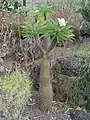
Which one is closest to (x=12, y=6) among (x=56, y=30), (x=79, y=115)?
(x=56, y=30)

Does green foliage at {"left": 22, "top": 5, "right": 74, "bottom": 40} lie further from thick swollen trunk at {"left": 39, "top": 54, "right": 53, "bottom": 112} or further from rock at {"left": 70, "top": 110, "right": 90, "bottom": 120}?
rock at {"left": 70, "top": 110, "right": 90, "bottom": 120}

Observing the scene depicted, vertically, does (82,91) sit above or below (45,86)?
below

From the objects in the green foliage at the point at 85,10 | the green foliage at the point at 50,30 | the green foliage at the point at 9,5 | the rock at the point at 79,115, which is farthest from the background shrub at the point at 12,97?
the green foliage at the point at 9,5

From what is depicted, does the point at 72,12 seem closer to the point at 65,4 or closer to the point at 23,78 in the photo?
the point at 65,4

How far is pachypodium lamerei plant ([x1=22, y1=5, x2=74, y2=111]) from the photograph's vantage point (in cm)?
454

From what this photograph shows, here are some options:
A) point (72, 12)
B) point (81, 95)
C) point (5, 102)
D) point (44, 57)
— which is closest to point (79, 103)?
point (81, 95)

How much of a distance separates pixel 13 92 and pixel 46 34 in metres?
0.91

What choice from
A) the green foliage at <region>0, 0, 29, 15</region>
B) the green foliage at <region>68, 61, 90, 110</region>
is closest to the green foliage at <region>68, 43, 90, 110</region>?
the green foliage at <region>68, 61, 90, 110</region>

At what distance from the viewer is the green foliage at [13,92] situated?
4375 millimetres

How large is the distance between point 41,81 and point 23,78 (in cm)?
30

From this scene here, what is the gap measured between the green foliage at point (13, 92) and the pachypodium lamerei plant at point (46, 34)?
0.38 meters

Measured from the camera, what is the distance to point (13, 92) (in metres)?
4.38

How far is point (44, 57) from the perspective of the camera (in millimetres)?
4824

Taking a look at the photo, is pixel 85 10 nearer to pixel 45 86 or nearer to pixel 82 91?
pixel 82 91
